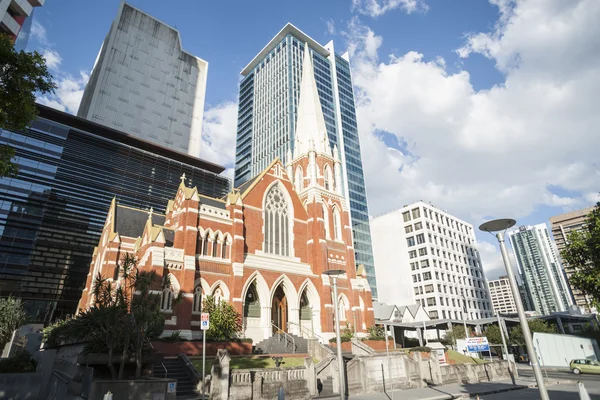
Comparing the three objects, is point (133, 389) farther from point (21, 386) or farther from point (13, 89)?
point (13, 89)

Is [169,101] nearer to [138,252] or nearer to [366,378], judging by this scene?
[138,252]

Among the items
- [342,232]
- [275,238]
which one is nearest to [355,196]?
[342,232]

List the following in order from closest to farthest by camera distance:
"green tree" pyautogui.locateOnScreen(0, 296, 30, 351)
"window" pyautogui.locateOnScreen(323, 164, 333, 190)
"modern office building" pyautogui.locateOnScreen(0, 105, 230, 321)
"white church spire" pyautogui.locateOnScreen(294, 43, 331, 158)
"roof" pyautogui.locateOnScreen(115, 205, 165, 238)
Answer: "green tree" pyautogui.locateOnScreen(0, 296, 30, 351) → "roof" pyautogui.locateOnScreen(115, 205, 165, 238) → "window" pyautogui.locateOnScreen(323, 164, 333, 190) → "white church spire" pyautogui.locateOnScreen(294, 43, 331, 158) → "modern office building" pyautogui.locateOnScreen(0, 105, 230, 321)

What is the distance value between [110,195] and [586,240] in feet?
207

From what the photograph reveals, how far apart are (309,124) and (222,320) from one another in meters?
25.2

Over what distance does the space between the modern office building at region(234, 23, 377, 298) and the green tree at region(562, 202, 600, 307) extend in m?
52.9

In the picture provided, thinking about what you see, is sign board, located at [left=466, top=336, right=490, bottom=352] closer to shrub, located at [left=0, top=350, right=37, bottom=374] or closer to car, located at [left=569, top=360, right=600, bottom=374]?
car, located at [left=569, top=360, right=600, bottom=374]

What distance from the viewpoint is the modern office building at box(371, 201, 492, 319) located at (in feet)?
242

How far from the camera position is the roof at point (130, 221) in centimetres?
3494

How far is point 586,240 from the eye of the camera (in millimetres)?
26625

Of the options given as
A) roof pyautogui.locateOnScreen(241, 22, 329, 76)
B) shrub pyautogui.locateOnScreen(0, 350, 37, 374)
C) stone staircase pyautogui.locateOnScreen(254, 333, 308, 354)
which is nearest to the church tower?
stone staircase pyautogui.locateOnScreen(254, 333, 308, 354)

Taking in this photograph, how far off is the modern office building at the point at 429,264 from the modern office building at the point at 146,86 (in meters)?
52.4

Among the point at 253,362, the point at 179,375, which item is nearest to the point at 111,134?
the point at 253,362

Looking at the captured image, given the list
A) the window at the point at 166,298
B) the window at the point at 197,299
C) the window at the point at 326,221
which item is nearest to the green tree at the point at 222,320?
the window at the point at 197,299
